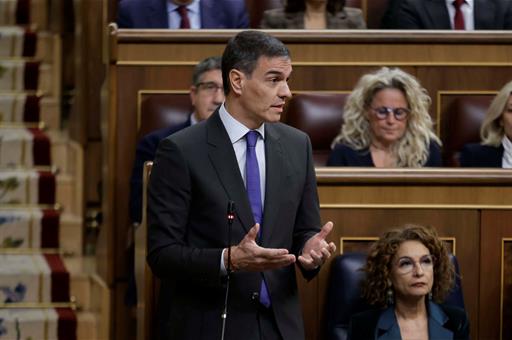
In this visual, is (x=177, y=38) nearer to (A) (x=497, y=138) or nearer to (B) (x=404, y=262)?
(A) (x=497, y=138)

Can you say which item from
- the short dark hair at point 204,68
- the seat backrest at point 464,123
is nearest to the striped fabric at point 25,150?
the short dark hair at point 204,68

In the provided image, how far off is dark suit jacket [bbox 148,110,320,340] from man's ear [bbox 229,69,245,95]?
0.20 ft

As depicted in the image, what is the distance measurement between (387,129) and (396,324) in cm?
73

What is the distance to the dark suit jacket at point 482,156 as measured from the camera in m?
2.85

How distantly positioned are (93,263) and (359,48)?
87cm

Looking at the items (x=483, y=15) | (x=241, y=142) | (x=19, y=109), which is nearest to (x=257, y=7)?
(x=483, y=15)

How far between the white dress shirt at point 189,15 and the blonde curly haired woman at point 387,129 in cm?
64

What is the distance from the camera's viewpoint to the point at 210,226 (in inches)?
70.7

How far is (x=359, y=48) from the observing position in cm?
320

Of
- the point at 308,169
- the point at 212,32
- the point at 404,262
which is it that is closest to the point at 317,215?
the point at 308,169

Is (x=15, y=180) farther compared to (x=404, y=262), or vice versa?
(x=15, y=180)

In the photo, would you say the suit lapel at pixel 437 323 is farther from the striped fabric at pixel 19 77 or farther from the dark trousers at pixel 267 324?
the striped fabric at pixel 19 77

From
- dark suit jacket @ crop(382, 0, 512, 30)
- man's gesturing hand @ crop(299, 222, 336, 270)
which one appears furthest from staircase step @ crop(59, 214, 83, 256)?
man's gesturing hand @ crop(299, 222, 336, 270)

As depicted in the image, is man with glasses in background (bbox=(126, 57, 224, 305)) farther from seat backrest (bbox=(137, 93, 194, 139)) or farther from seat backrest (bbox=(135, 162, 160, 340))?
seat backrest (bbox=(135, 162, 160, 340))
